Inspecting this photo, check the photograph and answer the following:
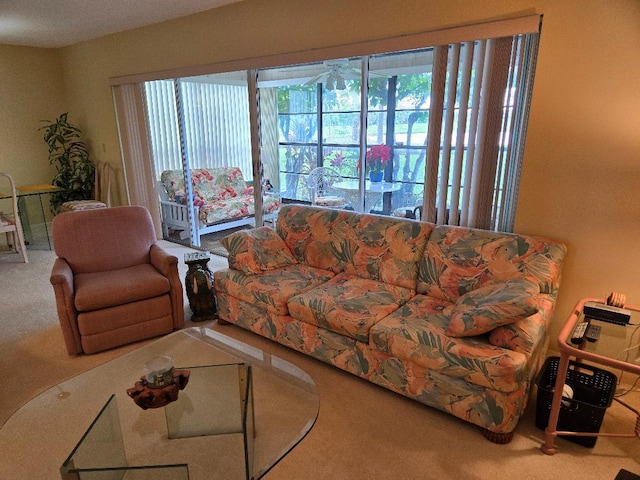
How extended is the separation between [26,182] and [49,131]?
32.9 inches

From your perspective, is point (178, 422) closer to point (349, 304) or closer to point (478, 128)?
point (349, 304)

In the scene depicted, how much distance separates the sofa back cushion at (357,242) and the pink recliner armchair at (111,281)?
931mm

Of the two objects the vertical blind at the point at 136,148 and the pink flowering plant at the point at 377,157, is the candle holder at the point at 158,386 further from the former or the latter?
the vertical blind at the point at 136,148

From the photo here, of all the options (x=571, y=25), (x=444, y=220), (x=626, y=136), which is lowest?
(x=444, y=220)

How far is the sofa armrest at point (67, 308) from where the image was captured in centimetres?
242

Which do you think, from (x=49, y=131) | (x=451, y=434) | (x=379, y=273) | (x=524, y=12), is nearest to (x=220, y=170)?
(x=49, y=131)

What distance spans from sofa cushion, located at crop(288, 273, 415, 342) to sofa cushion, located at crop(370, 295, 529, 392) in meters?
0.07

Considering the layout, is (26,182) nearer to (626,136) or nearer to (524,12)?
(524,12)

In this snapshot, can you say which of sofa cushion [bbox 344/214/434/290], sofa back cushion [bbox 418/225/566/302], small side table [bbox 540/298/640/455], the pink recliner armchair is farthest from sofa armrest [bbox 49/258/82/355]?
small side table [bbox 540/298/640/455]

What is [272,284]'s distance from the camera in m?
2.60

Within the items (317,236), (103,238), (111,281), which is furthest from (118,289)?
(317,236)

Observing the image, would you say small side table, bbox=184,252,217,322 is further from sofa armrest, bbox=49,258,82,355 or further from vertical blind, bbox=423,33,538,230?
vertical blind, bbox=423,33,538,230

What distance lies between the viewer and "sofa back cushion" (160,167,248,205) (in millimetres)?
5064

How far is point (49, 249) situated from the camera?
4793 millimetres
